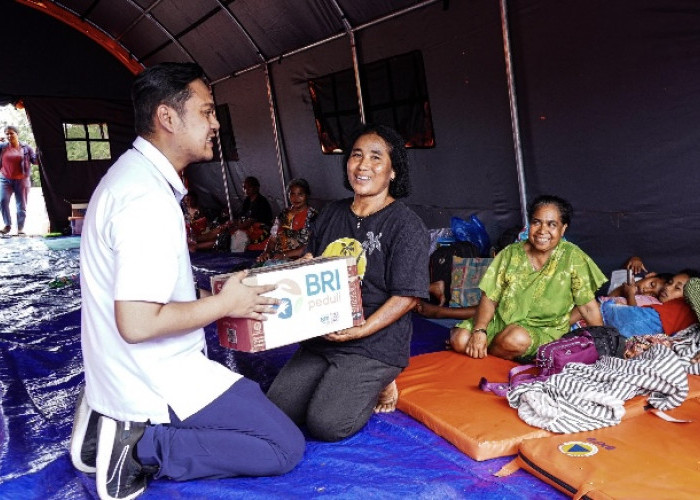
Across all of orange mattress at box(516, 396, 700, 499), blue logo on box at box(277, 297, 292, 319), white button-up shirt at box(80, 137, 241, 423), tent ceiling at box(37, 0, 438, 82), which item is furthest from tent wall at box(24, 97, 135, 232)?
orange mattress at box(516, 396, 700, 499)

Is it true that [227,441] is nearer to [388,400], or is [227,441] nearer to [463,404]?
[388,400]

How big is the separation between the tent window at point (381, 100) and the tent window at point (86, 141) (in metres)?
7.12

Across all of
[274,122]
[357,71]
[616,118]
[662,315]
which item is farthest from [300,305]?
[274,122]

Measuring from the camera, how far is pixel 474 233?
19.0 feet

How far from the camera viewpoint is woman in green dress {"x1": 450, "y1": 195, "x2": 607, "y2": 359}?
3.69 metres

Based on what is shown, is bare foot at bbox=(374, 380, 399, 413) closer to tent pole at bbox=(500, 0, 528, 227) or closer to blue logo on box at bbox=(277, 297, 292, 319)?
blue logo on box at bbox=(277, 297, 292, 319)

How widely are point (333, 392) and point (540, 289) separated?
1.51 meters

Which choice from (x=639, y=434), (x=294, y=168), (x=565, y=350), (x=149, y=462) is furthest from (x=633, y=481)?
(x=294, y=168)

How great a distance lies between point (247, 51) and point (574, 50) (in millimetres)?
6058

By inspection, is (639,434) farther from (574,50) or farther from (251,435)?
(574,50)

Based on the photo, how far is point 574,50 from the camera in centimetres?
478

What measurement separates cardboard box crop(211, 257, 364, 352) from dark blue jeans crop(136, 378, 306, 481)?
22 cm

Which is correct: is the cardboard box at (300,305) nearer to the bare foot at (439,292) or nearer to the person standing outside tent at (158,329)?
the person standing outside tent at (158,329)

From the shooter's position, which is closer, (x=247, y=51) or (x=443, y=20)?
(x=443, y=20)
